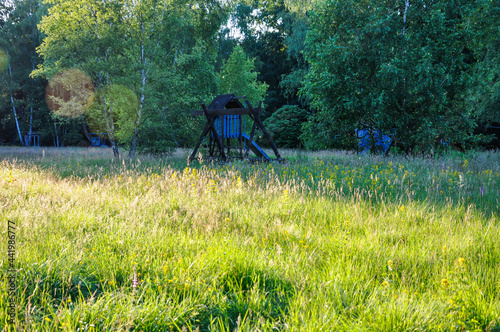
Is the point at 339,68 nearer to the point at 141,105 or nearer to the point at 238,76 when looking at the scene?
the point at 141,105

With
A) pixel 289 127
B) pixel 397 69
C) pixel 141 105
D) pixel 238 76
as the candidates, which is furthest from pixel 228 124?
pixel 289 127

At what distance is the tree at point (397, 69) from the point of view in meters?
13.1

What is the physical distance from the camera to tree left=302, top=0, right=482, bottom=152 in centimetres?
1308

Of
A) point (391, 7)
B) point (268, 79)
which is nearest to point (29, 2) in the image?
point (268, 79)

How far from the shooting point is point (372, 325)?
6.19ft

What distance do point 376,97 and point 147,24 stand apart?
1058 centimetres

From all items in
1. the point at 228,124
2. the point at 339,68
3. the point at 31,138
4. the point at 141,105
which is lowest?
the point at 228,124

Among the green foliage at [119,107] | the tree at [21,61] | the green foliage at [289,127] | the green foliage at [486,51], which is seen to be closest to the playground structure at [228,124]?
the green foliage at [119,107]

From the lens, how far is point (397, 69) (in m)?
12.6

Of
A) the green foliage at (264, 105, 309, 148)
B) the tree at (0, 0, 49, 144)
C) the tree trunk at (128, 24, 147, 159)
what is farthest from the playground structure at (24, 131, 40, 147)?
the tree trunk at (128, 24, 147, 159)

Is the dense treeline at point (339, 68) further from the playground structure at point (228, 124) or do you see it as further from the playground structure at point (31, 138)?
the playground structure at point (31, 138)

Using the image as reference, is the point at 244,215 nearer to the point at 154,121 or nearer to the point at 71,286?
the point at 71,286

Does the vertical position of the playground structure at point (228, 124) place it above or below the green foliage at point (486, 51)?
below

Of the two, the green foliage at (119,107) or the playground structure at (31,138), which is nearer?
the green foliage at (119,107)
